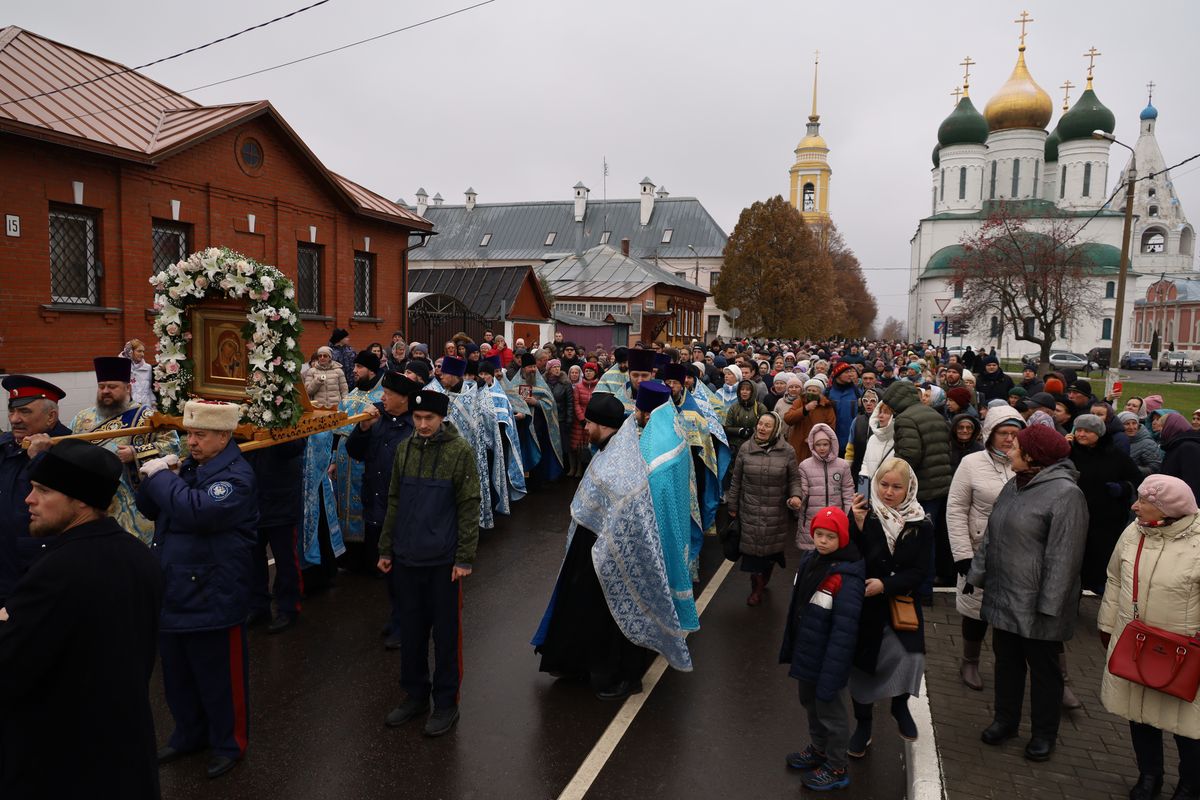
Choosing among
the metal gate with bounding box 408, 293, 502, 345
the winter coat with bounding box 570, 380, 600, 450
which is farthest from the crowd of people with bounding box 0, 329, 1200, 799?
the metal gate with bounding box 408, 293, 502, 345

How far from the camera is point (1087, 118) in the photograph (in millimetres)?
69812

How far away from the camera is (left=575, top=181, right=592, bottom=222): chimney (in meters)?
69.5

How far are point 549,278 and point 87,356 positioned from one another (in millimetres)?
34846

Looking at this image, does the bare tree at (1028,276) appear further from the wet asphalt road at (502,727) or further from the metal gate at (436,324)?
the wet asphalt road at (502,727)

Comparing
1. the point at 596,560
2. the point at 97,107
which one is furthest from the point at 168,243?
the point at 596,560

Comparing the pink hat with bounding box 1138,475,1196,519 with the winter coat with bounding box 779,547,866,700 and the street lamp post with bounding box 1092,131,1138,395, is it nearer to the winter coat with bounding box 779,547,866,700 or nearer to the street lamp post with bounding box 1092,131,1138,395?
the winter coat with bounding box 779,547,866,700

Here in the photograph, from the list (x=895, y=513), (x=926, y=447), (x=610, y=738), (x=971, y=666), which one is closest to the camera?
(x=895, y=513)

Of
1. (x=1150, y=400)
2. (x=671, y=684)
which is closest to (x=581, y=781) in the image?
(x=671, y=684)

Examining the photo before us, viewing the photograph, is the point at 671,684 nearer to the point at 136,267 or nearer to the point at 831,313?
the point at 136,267

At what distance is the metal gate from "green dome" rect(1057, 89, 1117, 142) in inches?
2709

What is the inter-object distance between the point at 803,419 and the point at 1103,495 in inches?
126

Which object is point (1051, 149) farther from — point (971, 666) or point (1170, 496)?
point (1170, 496)

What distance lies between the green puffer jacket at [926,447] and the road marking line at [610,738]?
2.94 metres

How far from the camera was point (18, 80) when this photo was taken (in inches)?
469
